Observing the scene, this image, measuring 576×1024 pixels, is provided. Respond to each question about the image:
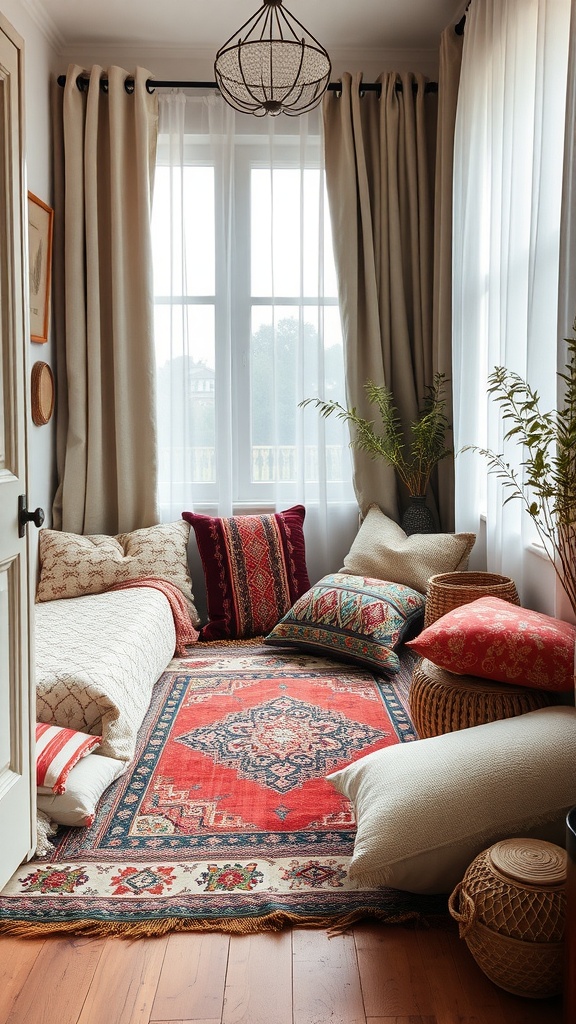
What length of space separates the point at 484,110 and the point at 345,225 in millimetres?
936

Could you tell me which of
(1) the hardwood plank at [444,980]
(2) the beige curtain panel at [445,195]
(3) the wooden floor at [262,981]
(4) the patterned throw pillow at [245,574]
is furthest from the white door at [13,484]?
(2) the beige curtain panel at [445,195]

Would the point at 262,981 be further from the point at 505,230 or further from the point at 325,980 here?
the point at 505,230

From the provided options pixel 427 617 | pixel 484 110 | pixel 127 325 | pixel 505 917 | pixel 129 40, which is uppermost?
pixel 129 40

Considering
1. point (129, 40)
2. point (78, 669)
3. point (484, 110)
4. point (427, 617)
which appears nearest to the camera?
point (78, 669)

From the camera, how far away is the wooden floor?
1499 mm

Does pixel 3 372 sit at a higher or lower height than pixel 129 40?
lower

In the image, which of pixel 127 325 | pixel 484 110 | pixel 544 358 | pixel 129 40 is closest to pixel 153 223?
pixel 127 325

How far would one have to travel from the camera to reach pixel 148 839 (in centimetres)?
210

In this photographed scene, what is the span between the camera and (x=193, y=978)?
63.0 inches

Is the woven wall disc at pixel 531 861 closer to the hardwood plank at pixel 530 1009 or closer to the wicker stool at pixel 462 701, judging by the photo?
the hardwood plank at pixel 530 1009

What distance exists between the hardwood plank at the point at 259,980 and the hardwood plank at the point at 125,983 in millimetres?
146

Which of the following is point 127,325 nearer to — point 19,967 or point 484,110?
point 484,110

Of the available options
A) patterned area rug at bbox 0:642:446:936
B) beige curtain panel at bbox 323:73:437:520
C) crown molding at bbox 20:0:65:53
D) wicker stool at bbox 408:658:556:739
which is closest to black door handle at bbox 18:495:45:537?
patterned area rug at bbox 0:642:446:936

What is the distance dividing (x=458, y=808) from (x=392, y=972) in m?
0.35
